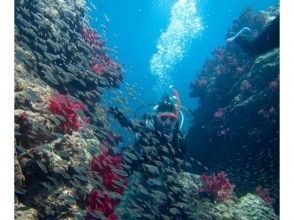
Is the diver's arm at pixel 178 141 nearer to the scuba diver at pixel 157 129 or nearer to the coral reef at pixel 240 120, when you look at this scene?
the scuba diver at pixel 157 129

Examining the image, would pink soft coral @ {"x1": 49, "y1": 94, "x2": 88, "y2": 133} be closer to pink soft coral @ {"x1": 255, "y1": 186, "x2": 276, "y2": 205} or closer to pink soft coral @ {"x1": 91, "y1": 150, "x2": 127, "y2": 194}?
pink soft coral @ {"x1": 91, "y1": 150, "x2": 127, "y2": 194}

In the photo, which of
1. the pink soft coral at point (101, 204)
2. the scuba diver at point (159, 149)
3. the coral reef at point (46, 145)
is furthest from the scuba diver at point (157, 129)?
the pink soft coral at point (101, 204)

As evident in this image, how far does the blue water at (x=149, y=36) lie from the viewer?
80.8 m

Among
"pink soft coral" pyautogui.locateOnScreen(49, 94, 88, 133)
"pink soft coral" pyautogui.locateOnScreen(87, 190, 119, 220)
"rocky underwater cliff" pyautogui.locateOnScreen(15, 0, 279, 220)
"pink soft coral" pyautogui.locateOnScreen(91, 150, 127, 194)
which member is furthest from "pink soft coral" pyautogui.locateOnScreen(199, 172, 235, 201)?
"pink soft coral" pyautogui.locateOnScreen(49, 94, 88, 133)

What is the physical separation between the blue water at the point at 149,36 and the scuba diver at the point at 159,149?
227 ft

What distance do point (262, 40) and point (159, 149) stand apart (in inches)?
166

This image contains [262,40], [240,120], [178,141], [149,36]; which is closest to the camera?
[178,141]

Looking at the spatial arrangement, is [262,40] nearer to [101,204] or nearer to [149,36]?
[101,204]

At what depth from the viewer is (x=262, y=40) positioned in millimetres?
8352

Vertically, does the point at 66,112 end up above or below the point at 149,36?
below

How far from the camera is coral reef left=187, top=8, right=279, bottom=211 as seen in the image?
663 centimetres

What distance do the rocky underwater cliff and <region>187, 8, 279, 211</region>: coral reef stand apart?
0.03 m

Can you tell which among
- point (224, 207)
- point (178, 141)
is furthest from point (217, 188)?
point (178, 141)
